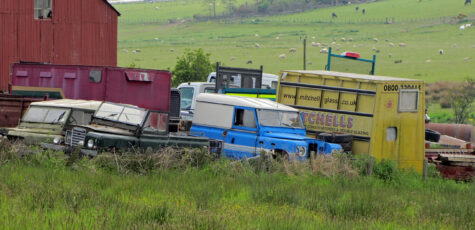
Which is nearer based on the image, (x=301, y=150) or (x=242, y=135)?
(x=301, y=150)

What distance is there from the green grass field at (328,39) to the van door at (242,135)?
80.7 metres

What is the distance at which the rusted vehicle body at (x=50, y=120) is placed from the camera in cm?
1625

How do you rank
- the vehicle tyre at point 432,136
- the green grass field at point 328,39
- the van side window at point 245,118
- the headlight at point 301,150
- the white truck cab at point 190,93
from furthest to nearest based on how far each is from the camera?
the green grass field at point 328,39, the white truck cab at point 190,93, the vehicle tyre at point 432,136, the van side window at point 245,118, the headlight at point 301,150

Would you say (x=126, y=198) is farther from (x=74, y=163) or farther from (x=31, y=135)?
(x=31, y=135)

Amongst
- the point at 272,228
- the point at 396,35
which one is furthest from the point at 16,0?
the point at 396,35

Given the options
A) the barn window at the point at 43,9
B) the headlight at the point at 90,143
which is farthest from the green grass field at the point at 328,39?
the headlight at the point at 90,143

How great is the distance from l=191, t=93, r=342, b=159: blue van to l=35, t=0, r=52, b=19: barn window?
17611mm

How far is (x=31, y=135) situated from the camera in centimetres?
1620

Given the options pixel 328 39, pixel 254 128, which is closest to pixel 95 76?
pixel 254 128

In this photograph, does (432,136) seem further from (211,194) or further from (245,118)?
(211,194)

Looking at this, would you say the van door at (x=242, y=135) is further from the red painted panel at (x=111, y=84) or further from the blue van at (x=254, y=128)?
the red painted panel at (x=111, y=84)

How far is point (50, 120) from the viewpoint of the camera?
17.0 meters

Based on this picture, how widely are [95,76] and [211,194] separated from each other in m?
10.3

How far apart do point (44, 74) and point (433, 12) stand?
169426 millimetres
